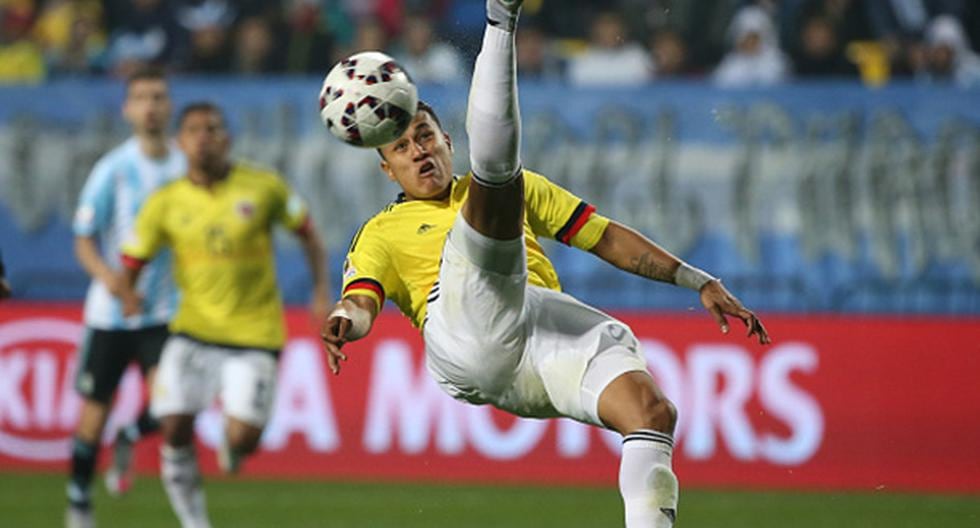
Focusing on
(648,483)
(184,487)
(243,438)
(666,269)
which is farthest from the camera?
(243,438)

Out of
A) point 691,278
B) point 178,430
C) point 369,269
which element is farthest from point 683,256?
point 369,269

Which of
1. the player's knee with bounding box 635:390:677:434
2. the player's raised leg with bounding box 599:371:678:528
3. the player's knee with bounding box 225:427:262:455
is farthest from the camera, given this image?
the player's knee with bounding box 225:427:262:455

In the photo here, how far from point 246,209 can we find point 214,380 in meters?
1.02

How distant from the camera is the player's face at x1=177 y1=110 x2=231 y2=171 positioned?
10570 millimetres

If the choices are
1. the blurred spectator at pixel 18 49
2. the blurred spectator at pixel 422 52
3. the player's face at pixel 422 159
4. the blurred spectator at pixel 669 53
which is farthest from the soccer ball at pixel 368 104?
the blurred spectator at pixel 18 49

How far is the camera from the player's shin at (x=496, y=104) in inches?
233

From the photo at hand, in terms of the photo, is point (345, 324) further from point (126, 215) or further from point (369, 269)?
point (126, 215)

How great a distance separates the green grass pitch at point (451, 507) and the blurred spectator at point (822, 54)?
11.5ft

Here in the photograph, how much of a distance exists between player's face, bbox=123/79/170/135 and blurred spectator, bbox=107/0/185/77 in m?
3.91

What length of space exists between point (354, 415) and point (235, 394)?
9.19 ft

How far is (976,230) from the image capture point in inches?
514

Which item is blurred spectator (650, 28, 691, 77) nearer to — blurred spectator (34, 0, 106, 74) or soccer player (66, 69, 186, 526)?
soccer player (66, 69, 186, 526)

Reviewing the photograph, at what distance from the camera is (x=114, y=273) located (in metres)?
11.0

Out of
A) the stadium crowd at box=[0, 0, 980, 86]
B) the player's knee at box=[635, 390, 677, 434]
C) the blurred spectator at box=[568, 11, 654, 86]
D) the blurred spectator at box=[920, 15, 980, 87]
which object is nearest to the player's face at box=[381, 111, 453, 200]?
the player's knee at box=[635, 390, 677, 434]
